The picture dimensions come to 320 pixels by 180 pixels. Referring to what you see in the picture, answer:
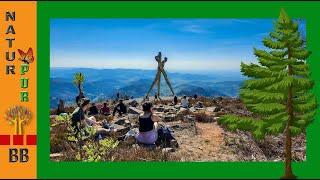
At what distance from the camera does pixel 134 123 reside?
82.1ft

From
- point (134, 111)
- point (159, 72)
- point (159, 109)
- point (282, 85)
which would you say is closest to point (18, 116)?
point (134, 111)

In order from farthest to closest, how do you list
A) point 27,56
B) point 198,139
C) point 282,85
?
1. point 198,139
2. point 27,56
3. point 282,85

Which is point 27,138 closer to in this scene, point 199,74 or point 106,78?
point 106,78

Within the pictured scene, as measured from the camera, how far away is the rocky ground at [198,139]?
966 inches

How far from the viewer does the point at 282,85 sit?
22.2 metres

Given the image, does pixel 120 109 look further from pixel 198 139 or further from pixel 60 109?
pixel 198 139

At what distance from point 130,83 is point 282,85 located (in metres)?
4.75

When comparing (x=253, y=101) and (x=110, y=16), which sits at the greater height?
(x=110, y=16)

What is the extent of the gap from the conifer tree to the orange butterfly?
5.31m

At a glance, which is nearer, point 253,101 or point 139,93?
point 253,101

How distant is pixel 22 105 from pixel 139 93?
3099 millimetres

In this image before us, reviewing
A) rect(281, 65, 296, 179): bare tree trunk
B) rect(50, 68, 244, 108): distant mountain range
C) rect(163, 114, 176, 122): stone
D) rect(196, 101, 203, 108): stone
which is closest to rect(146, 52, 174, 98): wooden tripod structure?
rect(50, 68, 244, 108): distant mountain range

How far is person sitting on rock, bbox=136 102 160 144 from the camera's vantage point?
24703 millimetres

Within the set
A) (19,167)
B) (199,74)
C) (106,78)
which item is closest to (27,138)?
(19,167)
